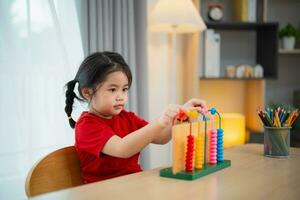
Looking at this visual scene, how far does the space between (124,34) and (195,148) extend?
1381 millimetres

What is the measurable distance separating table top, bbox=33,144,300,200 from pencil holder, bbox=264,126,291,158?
0.45 feet

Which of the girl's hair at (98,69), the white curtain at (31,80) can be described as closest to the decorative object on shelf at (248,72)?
the white curtain at (31,80)

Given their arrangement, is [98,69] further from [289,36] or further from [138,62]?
[289,36]

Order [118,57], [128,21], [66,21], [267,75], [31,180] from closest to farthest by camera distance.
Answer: [31,180]
[118,57]
[66,21]
[128,21]
[267,75]

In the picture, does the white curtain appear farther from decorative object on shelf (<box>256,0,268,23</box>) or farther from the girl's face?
decorative object on shelf (<box>256,0,268,23</box>)

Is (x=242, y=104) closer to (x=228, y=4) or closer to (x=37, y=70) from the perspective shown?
(x=228, y=4)

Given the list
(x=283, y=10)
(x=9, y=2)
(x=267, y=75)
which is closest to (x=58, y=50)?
(x=9, y=2)

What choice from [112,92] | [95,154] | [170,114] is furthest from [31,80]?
[170,114]

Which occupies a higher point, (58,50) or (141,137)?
(58,50)

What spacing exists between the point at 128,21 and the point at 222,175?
4.86ft

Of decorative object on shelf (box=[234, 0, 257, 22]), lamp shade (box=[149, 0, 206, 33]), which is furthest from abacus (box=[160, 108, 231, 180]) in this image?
decorative object on shelf (box=[234, 0, 257, 22])

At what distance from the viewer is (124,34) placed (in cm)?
229

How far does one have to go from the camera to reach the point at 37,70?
201cm

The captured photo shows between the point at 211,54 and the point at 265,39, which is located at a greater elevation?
the point at 265,39
